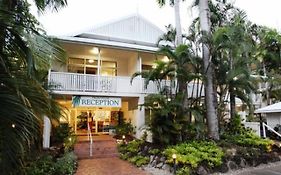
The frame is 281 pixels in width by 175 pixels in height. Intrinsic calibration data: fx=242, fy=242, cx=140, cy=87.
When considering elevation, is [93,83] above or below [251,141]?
above

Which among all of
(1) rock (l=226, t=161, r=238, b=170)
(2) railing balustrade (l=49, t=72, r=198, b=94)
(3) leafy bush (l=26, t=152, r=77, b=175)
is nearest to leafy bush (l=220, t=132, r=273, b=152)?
(1) rock (l=226, t=161, r=238, b=170)

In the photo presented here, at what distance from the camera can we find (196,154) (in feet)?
28.5

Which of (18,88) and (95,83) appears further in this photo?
(95,83)

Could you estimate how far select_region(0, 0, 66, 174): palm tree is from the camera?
2326 millimetres

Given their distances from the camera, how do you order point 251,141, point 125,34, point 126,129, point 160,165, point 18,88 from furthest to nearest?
point 125,34 < point 126,129 < point 251,141 < point 160,165 < point 18,88

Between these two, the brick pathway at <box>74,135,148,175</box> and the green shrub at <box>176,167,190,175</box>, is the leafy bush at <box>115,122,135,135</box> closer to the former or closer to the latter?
the brick pathway at <box>74,135,148,175</box>

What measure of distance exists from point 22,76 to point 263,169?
30.8 ft

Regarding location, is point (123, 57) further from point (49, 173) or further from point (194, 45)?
point (49, 173)

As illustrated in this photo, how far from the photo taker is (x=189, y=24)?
47.7ft

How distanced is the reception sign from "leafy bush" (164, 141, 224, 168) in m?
5.30

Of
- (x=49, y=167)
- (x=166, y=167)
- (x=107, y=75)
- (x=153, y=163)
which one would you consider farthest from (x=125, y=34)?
(x=49, y=167)

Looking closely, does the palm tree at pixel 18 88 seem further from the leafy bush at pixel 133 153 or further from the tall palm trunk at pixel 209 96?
the tall palm trunk at pixel 209 96

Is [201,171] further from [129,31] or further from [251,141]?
[129,31]

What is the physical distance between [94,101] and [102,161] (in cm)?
372
